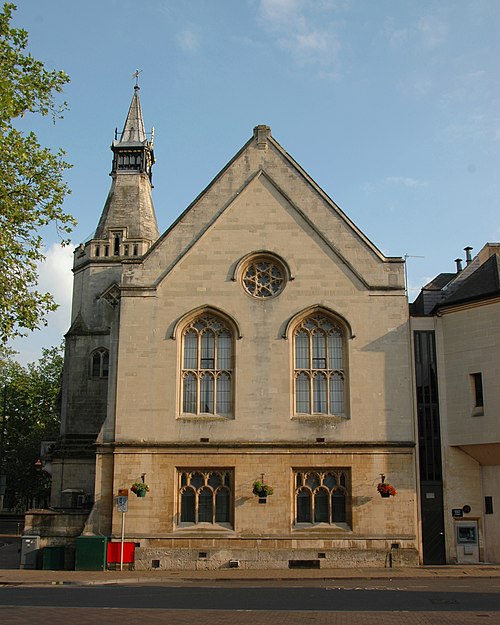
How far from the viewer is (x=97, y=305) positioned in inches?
1626

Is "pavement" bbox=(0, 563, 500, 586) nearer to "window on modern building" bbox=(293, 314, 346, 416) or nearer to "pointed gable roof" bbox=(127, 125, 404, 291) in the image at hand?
"window on modern building" bbox=(293, 314, 346, 416)

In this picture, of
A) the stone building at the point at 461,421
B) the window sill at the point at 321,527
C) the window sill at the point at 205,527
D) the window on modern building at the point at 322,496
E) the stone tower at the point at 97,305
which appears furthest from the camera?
the stone tower at the point at 97,305

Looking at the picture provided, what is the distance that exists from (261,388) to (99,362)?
540 inches

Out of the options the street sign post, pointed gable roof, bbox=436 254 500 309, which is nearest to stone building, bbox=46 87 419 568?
the street sign post

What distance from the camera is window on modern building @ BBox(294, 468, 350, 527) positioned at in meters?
28.3

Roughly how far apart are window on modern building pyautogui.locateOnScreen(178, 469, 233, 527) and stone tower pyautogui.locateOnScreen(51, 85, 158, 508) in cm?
993

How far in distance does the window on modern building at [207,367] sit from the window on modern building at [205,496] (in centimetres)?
235

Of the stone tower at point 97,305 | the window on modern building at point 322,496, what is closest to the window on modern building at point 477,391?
the window on modern building at point 322,496

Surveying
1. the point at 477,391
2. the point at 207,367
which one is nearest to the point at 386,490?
the point at 477,391

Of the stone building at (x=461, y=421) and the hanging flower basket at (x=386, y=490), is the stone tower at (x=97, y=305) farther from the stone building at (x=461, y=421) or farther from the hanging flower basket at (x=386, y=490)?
the hanging flower basket at (x=386, y=490)

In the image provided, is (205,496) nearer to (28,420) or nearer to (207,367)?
(207,367)

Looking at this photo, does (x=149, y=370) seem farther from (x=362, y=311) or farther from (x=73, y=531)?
(x=362, y=311)

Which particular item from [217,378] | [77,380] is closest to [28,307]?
[217,378]

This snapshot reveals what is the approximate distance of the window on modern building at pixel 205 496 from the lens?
28.4 metres
